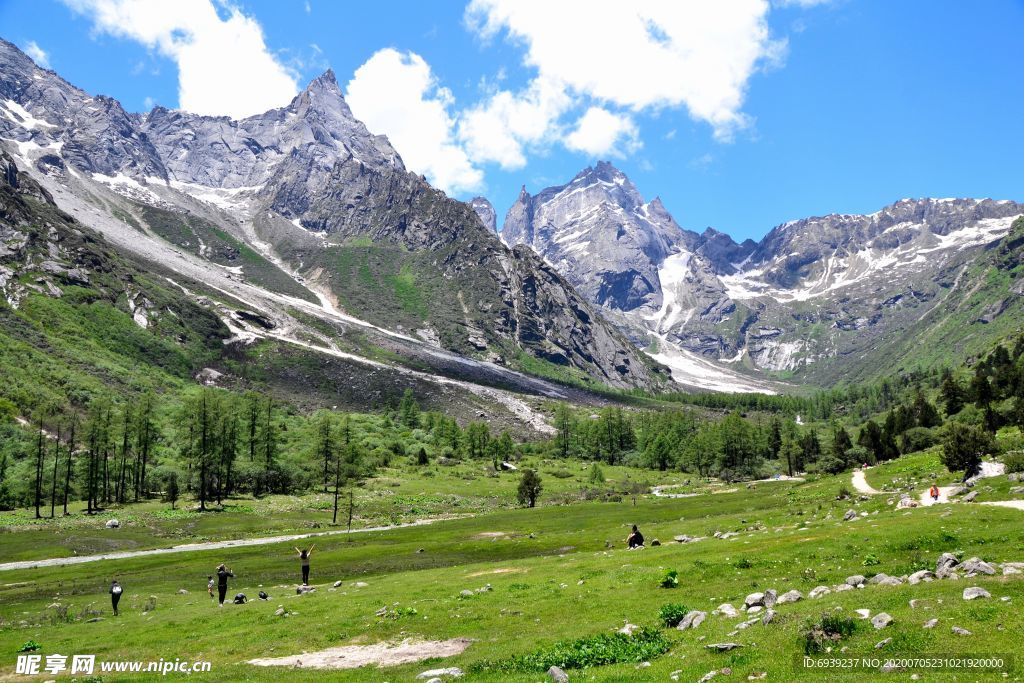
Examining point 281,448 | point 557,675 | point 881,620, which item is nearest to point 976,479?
point 881,620

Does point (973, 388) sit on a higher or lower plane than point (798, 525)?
higher

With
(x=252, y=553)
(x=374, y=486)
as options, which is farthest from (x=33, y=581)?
(x=374, y=486)

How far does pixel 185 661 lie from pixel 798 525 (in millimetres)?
36490

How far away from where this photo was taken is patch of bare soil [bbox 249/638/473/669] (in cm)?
2148

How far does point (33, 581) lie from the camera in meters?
49.6

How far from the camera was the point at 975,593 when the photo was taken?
15.9 meters

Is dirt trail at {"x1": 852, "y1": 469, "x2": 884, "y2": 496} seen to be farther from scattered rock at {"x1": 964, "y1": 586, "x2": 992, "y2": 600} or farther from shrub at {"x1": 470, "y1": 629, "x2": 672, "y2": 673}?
shrub at {"x1": 470, "y1": 629, "x2": 672, "y2": 673}

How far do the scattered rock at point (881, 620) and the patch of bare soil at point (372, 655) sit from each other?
43.6ft

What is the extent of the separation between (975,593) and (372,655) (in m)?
19.2

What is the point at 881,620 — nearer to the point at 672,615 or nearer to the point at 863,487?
the point at 672,615

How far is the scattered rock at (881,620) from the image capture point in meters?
14.9

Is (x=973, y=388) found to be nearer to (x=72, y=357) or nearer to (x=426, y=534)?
(x=426, y=534)

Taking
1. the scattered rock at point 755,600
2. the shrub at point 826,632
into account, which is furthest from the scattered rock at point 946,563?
the shrub at point 826,632

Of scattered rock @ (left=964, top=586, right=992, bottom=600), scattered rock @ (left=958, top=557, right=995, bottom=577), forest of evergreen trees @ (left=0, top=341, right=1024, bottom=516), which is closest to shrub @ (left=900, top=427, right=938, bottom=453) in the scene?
forest of evergreen trees @ (left=0, top=341, right=1024, bottom=516)
